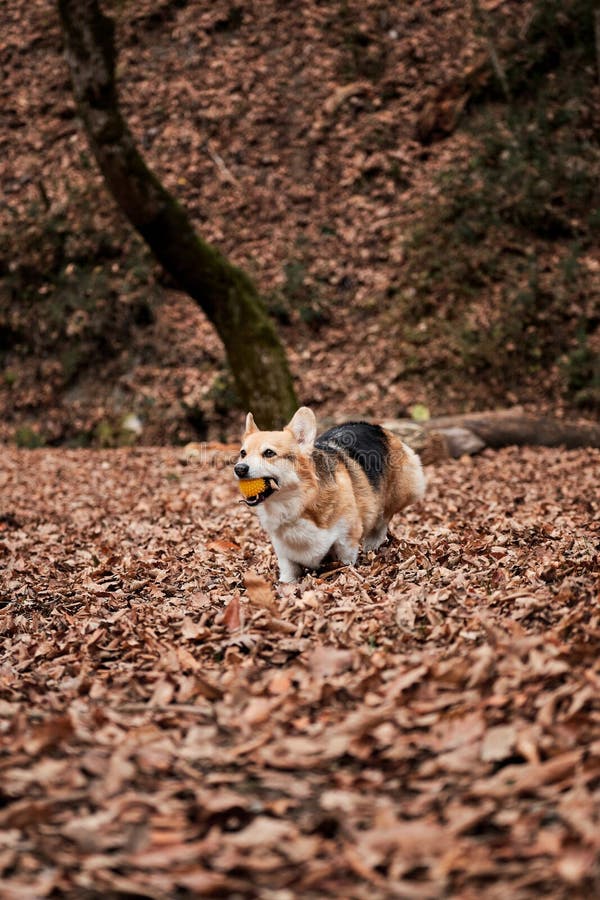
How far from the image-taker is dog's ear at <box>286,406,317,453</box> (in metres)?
5.47

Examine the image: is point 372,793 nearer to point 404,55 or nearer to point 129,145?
point 129,145

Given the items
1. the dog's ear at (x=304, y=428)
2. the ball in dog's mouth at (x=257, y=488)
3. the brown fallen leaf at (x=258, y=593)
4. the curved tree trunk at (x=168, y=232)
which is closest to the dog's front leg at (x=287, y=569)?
the ball in dog's mouth at (x=257, y=488)

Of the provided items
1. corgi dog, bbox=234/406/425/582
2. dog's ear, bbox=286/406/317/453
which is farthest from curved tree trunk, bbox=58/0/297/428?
dog's ear, bbox=286/406/317/453

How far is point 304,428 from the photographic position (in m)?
5.51

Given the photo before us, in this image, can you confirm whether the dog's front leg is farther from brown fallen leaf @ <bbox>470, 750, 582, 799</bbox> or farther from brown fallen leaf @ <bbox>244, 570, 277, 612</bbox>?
brown fallen leaf @ <bbox>470, 750, 582, 799</bbox>

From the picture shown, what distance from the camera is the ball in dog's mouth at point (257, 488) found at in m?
5.10

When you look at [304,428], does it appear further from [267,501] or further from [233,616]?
[233,616]

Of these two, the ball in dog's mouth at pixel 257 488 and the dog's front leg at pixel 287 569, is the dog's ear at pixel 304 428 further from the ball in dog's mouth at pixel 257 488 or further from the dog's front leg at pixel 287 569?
the dog's front leg at pixel 287 569

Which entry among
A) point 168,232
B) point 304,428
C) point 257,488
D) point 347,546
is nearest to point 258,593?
point 257,488

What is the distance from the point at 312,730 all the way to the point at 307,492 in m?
2.40

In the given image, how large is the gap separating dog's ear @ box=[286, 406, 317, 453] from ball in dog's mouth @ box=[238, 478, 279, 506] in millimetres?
428

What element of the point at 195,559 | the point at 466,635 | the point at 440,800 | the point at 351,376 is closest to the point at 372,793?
the point at 440,800

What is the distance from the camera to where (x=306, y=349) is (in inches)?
547

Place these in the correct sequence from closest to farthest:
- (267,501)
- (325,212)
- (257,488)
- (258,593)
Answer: (258,593) < (257,488) < (267,501) < (325,212)
